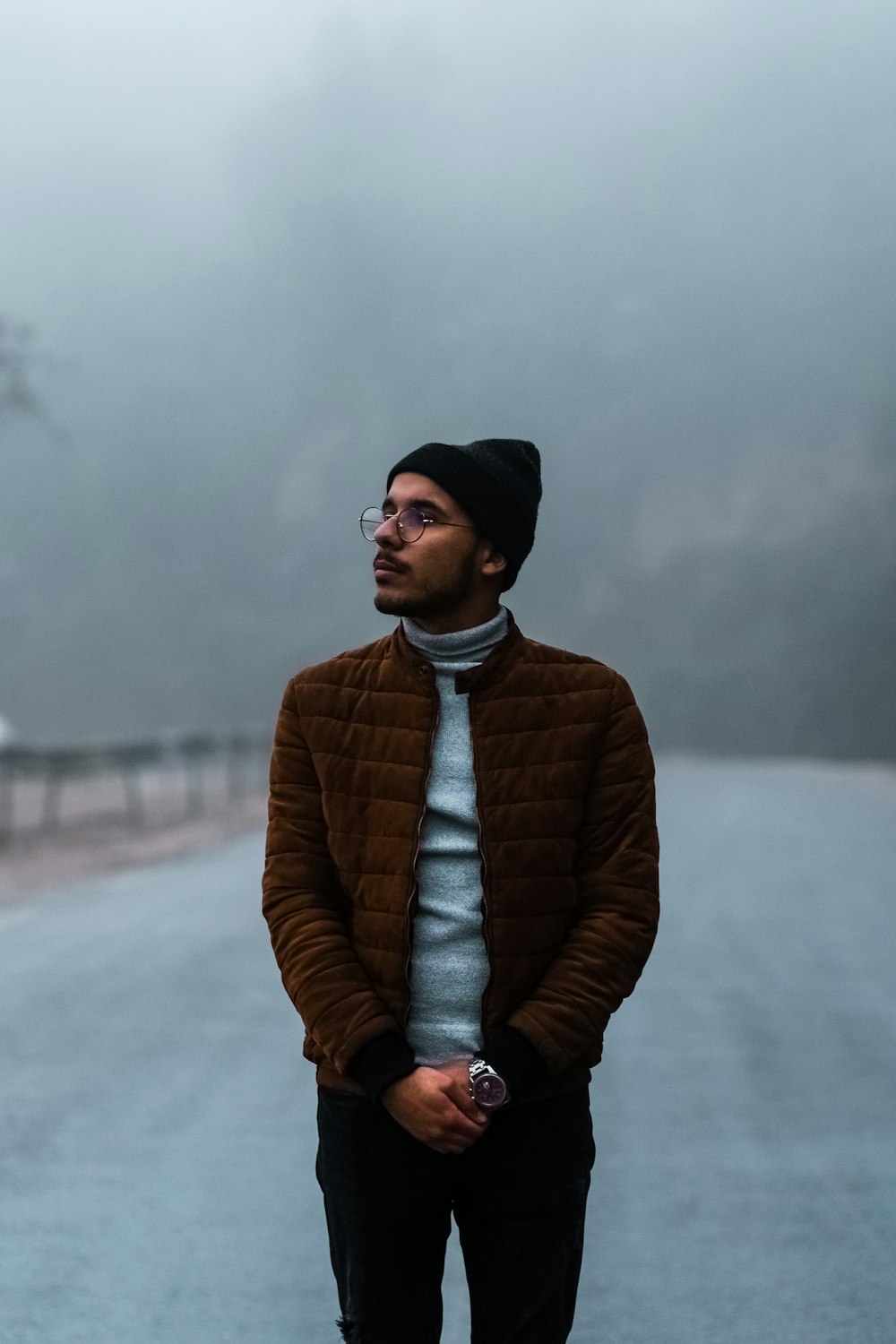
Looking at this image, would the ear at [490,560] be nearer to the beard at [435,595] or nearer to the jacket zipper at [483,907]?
the beard at [435,595]

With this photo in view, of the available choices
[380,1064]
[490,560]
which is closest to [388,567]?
[490,560]

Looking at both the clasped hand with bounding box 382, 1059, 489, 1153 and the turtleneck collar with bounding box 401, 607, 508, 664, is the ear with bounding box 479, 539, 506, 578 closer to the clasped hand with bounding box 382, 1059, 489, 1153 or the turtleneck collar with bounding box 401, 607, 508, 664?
the turtleneck collar with bounding box 401, 607, 508, 664

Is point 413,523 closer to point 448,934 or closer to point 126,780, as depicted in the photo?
point 448,934

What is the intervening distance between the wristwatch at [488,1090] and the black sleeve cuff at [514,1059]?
0.6 inches

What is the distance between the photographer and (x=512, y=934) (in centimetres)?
263

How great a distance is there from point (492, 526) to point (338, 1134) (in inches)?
36.9

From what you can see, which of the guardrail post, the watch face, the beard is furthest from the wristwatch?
the guardrail post

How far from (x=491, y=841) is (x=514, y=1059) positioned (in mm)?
311

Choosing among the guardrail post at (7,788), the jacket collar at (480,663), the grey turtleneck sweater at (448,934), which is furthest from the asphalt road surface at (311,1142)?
the guardrail post at (7,788)

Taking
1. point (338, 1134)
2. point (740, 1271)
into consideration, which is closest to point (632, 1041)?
point (740, 1271)

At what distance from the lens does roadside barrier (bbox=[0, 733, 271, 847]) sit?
61.3ft

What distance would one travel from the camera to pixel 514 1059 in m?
2.58

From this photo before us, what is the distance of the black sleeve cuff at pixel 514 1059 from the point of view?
2.57 meters

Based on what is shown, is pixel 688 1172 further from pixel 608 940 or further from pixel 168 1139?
pixel 608 940
